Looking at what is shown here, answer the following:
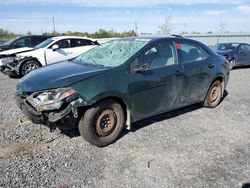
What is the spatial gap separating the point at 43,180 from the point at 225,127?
345 centimetres

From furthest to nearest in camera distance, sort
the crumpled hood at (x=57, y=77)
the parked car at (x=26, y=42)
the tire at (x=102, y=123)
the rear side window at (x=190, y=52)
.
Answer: the parked car at (x=26, y=42)
the rear side window at (x=190, y=52)
the tire at (x=102, y=123)
the crumpled hood at (x=57, y=77)

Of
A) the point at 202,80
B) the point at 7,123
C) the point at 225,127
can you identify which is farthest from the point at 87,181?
the point at 202,80

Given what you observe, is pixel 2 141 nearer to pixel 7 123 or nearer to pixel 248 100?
pixel 7 123

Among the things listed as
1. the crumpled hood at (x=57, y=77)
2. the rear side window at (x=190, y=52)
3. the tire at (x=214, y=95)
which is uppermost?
the rear side window at (x=190, y=52)

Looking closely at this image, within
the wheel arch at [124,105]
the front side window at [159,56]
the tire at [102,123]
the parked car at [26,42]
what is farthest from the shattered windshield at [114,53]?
the parked car at [26,42]

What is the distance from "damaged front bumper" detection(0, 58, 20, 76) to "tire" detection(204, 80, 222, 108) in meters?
6.93

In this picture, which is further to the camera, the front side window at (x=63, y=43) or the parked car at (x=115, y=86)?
the front side window at (x=63, y=43)

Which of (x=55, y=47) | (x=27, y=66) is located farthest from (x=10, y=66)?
(x=55, y=47)

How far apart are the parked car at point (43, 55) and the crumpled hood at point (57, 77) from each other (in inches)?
237

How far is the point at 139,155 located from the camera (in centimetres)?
399

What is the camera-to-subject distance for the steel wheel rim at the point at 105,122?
4.18m

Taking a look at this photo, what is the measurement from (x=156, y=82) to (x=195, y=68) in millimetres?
1185

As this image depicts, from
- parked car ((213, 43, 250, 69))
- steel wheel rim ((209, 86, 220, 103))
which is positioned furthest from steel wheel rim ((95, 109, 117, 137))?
parked car ((213, 43, 250, 69))

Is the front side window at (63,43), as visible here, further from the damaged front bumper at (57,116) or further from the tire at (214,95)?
the damaged front bumper at (57,116)
